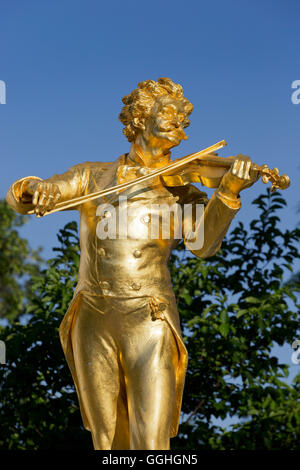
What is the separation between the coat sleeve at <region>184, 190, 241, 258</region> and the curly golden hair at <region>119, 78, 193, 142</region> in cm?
55

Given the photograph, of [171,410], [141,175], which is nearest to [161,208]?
[141,175]

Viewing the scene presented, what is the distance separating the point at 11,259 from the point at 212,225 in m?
9.95

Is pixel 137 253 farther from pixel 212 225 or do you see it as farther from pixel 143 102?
pixel 143 102

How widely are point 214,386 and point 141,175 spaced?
11.1ft

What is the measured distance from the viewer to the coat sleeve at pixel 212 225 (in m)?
4.61

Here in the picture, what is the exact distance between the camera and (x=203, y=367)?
301 inches

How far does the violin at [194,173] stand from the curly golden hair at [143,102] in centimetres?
27

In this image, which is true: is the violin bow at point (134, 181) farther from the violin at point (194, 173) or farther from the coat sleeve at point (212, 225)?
the coat sleeve at point (212, 225)

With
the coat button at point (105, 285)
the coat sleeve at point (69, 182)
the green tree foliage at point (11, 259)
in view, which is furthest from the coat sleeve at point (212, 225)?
the green tree foliage at point (11, 259)

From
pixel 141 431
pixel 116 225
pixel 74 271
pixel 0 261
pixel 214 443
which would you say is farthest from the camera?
pixel 0 261

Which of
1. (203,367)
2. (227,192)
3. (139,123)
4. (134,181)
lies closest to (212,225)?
(227,192)

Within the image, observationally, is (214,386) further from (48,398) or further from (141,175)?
(141,175)

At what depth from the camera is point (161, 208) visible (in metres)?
4.78

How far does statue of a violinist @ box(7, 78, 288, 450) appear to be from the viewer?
4480mm
